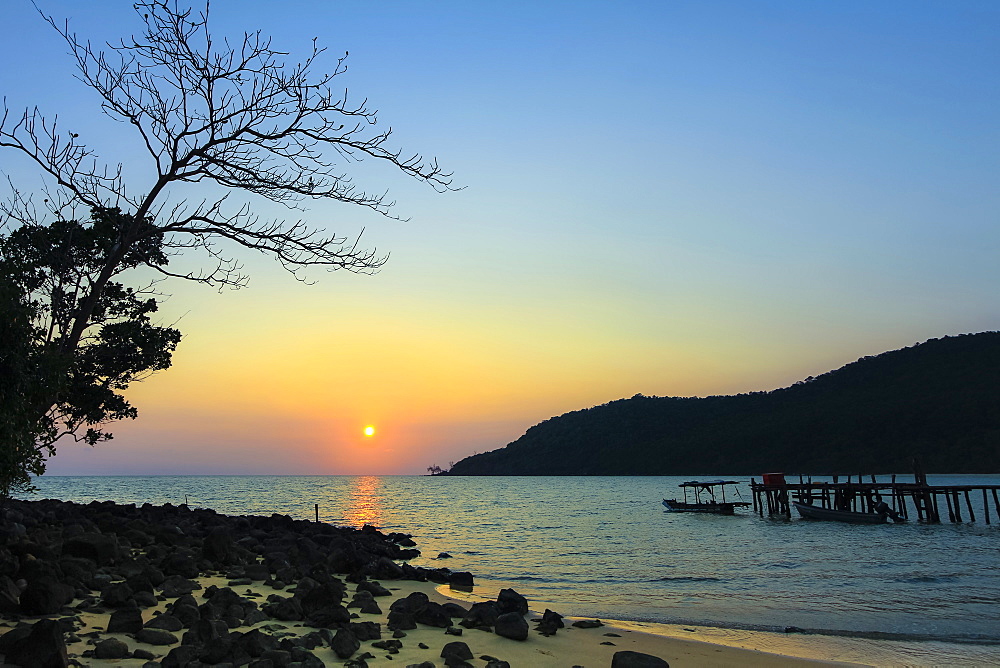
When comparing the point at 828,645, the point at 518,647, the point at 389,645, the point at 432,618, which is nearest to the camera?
the point at 389,645

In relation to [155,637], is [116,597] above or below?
above

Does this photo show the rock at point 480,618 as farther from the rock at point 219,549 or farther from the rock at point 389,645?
the rock at point 219,549

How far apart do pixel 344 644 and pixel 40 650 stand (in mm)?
3307

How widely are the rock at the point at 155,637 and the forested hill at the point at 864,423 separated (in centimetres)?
10297

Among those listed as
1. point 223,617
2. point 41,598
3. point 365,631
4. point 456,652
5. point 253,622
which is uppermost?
point 41,598

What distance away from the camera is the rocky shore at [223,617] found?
7.79m

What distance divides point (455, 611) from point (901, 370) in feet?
473

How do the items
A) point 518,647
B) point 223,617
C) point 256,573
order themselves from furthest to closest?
point 256,573 < point 518,647 < point 223,617

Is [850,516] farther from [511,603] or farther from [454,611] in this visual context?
[454,611]

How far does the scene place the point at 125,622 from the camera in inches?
354

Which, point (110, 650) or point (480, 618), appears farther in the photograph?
A: point (480, 618)

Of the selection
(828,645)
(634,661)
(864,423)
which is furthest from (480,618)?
(864,423)

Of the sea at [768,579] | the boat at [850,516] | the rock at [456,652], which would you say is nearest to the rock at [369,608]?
the rock at [456,652]

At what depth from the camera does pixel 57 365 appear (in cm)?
921
